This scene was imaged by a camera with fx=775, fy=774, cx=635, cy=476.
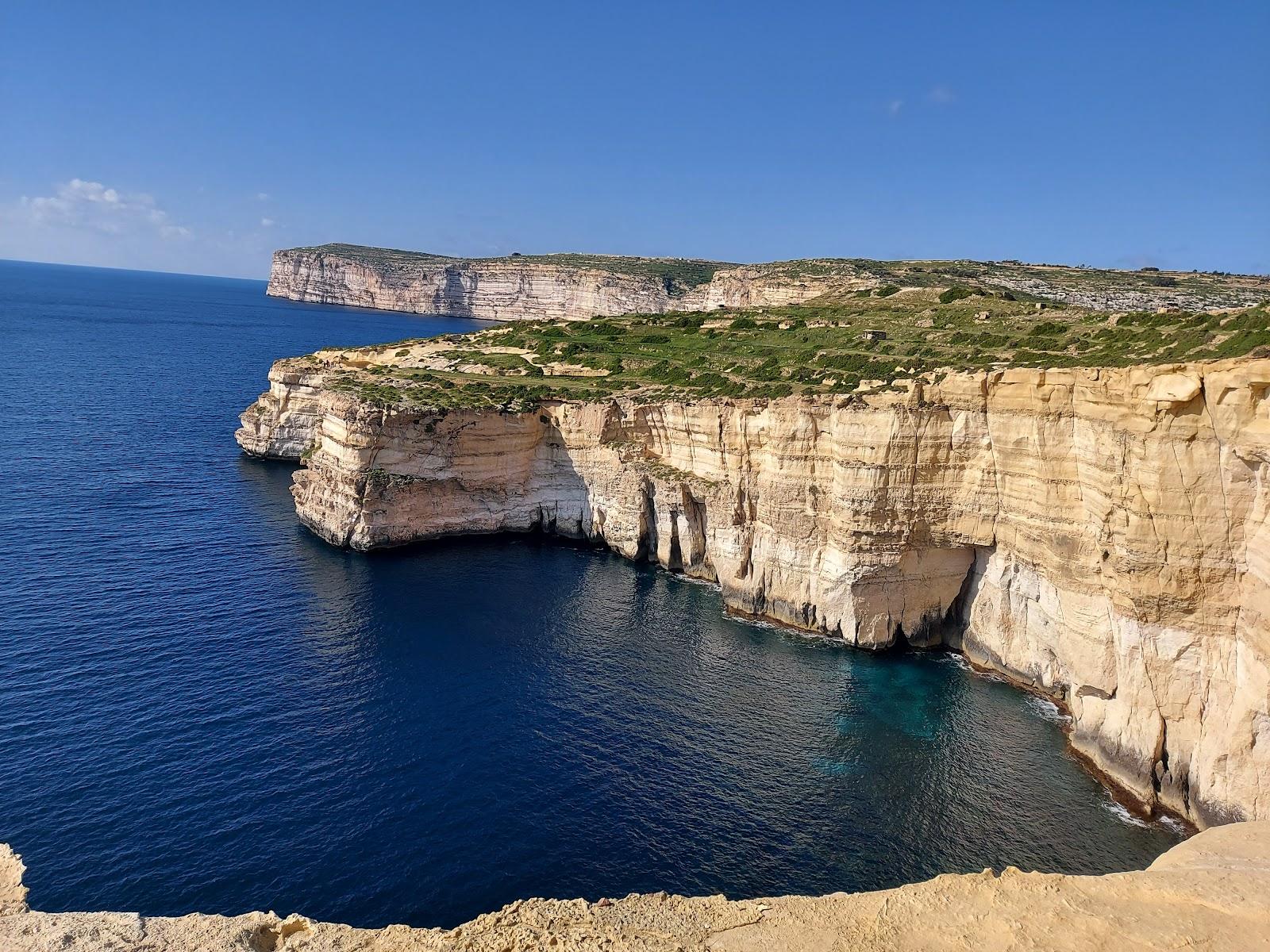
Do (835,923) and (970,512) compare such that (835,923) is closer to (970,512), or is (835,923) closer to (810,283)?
(970,512)

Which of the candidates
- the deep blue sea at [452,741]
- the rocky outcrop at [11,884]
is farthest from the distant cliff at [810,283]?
the rocky outcrop at [11,884]

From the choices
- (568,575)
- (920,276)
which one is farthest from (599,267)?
(568,575)

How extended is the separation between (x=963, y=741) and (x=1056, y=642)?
21.1 ft

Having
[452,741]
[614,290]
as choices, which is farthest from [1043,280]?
[614,290]

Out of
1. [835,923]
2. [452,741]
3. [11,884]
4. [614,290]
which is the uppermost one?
[614,290]

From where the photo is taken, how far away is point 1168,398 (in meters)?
25.2

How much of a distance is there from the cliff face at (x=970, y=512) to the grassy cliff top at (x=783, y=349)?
7.58ft

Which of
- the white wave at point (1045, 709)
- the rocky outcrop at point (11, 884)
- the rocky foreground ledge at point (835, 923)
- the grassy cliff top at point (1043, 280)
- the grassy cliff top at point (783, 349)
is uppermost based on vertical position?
the grassy cliff top at point (1043, 280)

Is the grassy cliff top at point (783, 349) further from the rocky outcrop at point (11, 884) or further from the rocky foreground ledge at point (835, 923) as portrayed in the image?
the rocky outcrop at point (11, 884)

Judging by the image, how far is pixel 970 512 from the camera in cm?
3688

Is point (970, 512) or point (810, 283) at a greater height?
point (810, 283)

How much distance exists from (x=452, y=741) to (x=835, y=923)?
1648 centimetres

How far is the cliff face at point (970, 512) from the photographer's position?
81.7 feet

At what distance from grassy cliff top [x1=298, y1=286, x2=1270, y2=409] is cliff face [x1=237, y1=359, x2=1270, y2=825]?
2310mm
